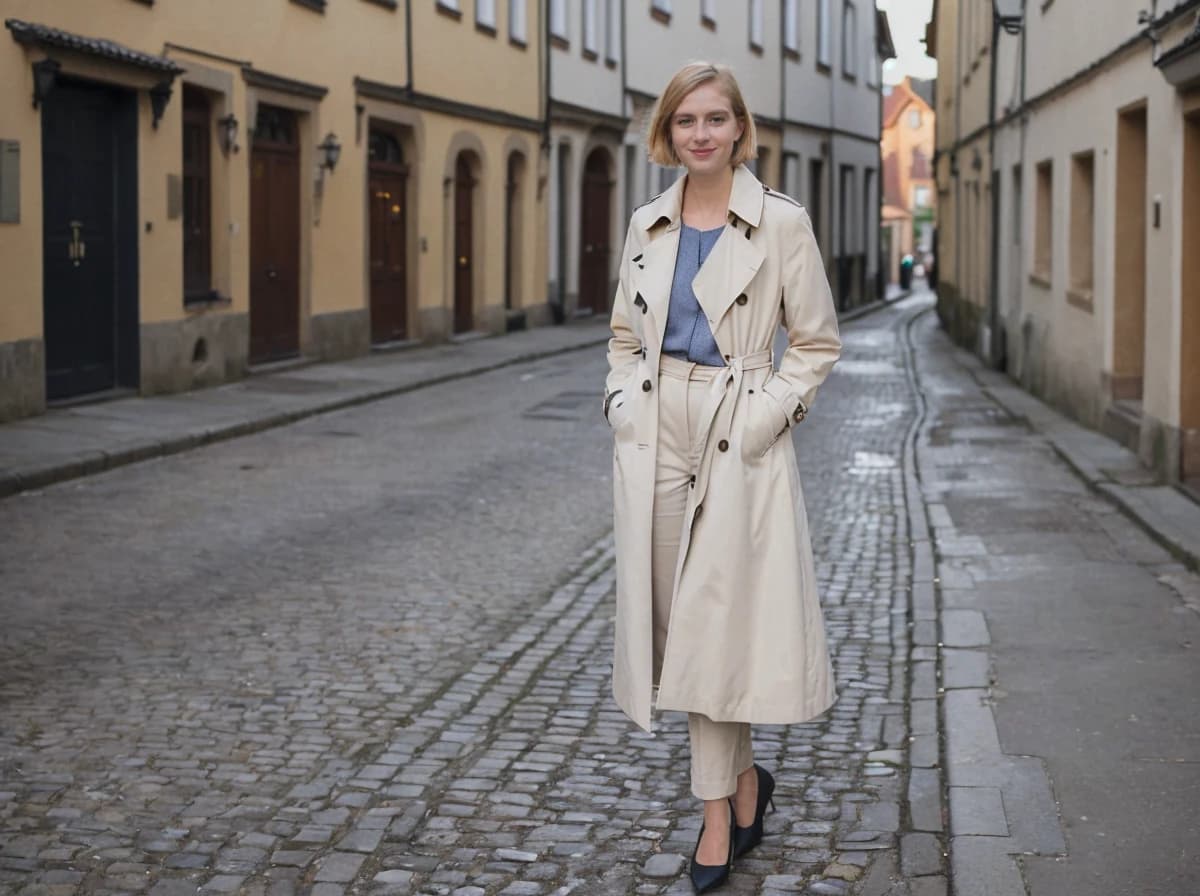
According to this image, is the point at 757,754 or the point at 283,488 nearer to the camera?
the point at 757,754

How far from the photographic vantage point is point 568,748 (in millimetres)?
6043

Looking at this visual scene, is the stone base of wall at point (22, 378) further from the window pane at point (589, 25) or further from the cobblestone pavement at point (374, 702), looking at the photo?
the window pane at point (589, 25)

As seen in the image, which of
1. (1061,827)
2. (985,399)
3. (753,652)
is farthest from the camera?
(985,399)

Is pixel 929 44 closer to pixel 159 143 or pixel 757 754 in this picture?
pixel 159 143

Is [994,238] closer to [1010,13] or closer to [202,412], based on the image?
[1010,13]

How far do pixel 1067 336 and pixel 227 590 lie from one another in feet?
35.7

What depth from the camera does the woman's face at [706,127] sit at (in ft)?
14.7

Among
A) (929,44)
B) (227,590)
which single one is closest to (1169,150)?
(227,590)

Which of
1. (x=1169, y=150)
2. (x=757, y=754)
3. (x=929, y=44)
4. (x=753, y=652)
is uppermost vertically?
(x=929, y=44)

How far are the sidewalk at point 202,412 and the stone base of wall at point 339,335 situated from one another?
17cm

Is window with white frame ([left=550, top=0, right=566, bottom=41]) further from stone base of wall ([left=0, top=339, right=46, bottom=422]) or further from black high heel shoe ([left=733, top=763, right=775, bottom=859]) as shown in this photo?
black high heel shoe ([left=733, top=763, right=775, bottom=859])

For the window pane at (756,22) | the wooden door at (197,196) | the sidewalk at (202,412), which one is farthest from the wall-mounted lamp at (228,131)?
the window pane at (756,22)

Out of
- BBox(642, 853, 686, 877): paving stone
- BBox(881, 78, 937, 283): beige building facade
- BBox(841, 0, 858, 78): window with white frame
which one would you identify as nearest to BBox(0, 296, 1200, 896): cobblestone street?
BBox(642, 853, 686, 877): paving stone

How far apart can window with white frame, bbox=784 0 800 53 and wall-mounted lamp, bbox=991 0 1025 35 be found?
23.7 m
